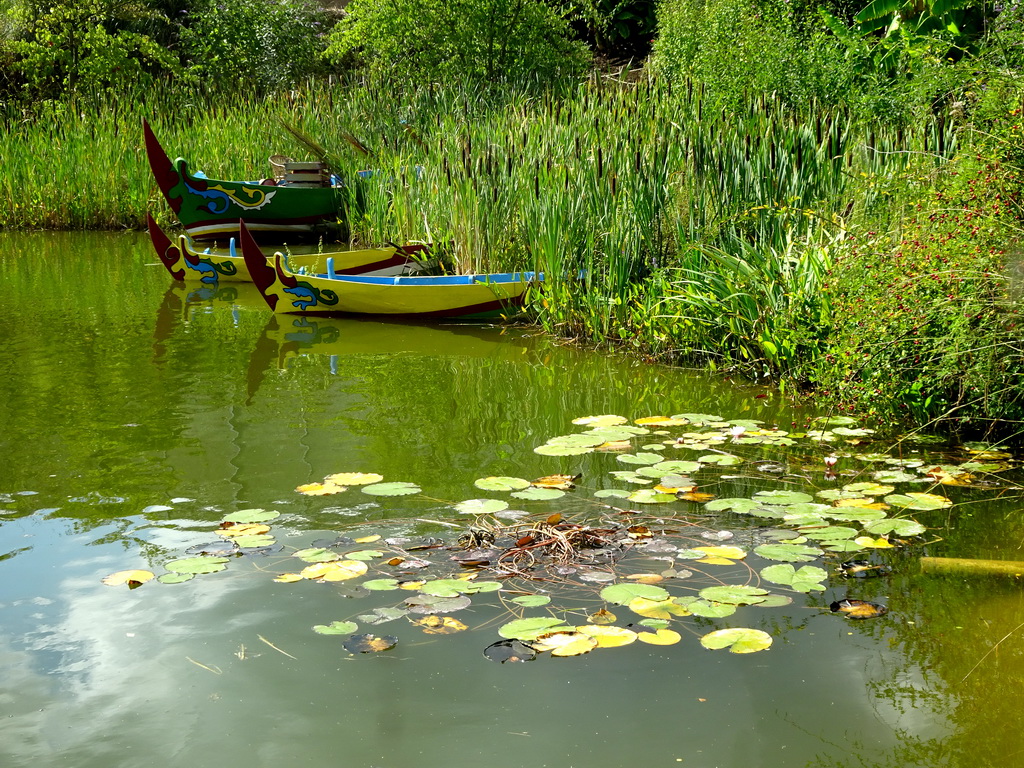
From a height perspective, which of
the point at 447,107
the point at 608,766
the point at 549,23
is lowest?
the point at 608,766

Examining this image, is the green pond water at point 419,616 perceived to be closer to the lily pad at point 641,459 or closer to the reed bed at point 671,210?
the lily pad at point 641,459

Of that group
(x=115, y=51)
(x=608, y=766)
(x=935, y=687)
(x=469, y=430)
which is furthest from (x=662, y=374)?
(x=115, y=51)

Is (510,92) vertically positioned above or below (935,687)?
above

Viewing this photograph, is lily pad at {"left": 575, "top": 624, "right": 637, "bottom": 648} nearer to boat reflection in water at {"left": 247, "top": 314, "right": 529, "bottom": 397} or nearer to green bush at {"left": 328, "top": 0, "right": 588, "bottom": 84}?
boat reflection in water at {"left": 247, "top": 314, "right": 529, "bottom": 397}

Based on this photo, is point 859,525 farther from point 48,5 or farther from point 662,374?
point 48,5

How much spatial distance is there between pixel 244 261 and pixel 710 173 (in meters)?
3.83

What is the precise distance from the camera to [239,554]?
3285mm

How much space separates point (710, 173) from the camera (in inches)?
234

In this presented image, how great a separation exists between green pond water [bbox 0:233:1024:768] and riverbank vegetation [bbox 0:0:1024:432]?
445 millimetres

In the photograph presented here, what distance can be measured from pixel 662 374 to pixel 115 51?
1439 cm

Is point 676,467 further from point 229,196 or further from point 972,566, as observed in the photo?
point 229,196

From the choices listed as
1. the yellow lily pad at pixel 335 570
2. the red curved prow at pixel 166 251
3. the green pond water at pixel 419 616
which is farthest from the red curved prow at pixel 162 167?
the yellow lily pad at pixel 335 570

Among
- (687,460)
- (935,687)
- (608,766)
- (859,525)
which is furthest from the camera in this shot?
(687,460)

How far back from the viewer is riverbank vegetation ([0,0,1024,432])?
3.93 metres
